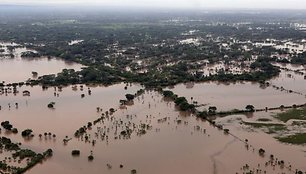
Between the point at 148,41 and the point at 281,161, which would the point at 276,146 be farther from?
the point at 148,41

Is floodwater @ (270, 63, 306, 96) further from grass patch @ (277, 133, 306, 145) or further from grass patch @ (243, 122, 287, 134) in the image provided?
grass patch @ (277, 133, 306, 145)

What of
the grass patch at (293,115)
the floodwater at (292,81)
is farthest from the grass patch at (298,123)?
the floodwater at (292,81)

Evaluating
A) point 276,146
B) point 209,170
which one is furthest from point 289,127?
point 209,170

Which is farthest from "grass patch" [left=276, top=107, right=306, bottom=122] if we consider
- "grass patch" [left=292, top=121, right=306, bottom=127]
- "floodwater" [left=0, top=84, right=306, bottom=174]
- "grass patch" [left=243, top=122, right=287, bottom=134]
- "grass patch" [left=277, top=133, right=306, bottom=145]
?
"floodwater" [left=0, top=84, right=306, bottom=174]

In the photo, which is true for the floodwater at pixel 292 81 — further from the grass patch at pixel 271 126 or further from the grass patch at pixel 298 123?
the grass patch at pixel 271 126

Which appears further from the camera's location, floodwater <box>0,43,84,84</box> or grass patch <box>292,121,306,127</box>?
floodwater <box>0,43,84,84</box>
